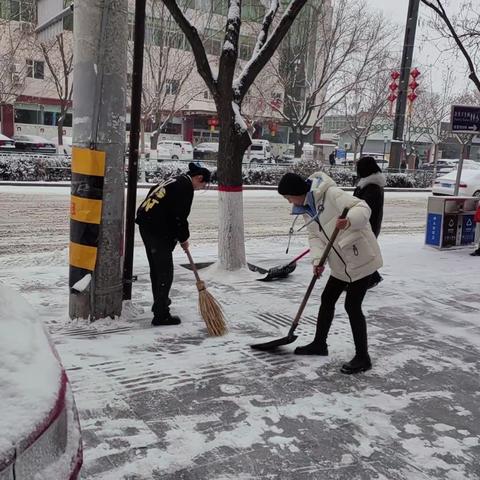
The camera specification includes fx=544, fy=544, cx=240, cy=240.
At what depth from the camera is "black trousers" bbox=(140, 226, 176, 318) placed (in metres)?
4.90

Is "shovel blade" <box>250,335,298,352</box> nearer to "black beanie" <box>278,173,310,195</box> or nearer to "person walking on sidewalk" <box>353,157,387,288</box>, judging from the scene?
"black beanie" <box>278,173,310,195</box>

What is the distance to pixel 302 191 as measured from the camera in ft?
13.3

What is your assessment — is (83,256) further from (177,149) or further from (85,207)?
(177,149)

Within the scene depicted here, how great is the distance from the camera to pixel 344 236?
4.00 metres

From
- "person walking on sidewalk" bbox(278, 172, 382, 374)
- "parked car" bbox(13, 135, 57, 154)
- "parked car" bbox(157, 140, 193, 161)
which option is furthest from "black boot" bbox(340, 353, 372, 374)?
"parked car" bbox(157, 140, 193, 161)

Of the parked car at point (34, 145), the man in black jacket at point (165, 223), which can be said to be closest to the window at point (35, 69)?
the parked car at point (34, 145)

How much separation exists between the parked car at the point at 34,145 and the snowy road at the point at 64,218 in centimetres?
1701

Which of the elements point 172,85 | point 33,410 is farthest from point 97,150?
point 172,85

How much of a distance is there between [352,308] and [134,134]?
2724mm

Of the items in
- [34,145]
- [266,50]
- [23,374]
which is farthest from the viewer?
[34,145]

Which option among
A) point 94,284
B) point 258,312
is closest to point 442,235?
point 258,312

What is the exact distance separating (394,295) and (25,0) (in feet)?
73.7

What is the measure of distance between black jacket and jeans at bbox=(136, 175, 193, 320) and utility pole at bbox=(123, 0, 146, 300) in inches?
16.2

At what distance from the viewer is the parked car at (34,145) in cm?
3244
